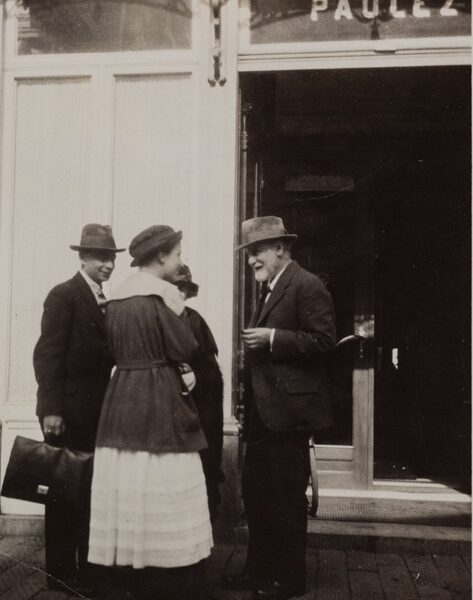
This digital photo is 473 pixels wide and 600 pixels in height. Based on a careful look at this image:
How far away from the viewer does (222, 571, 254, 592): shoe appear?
424cm

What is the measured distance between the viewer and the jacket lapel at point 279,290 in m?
4.29

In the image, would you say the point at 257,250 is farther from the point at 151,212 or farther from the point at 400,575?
the point at 400,575

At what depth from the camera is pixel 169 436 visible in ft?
Result: 11.7

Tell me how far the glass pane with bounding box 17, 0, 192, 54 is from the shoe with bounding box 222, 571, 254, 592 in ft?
12.8

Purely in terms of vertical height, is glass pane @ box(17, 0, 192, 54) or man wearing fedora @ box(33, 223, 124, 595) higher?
glass pane @ box(17, 0, 192, 54)

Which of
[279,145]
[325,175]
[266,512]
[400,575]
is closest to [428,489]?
[400,575]

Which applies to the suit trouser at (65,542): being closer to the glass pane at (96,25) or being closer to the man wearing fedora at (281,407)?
the man wearing fedora at (281,407)

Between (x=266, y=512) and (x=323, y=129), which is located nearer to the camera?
(x=266, y=512)

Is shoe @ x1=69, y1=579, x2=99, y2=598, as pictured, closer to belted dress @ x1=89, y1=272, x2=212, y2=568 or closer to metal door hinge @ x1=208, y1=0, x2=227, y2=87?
belted dress @ x1=89, y1=272, x2=212, y2=568

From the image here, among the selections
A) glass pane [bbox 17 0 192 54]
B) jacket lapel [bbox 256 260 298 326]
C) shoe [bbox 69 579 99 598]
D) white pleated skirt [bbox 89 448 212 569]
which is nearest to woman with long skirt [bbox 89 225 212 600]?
white pleated skirt [bbox 89 448 212 569]

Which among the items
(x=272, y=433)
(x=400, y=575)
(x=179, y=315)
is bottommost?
(x=400, y=575)

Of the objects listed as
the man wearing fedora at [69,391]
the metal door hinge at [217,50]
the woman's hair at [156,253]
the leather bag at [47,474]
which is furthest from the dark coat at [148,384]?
the metal door hinge at [217,50]

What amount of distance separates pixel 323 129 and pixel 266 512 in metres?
3.59

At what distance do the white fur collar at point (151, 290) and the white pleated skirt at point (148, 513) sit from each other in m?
0.75
